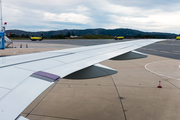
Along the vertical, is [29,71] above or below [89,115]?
above

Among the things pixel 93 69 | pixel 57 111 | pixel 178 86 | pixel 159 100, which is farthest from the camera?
pixel 178 86

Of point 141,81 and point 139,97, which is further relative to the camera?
point 141,81

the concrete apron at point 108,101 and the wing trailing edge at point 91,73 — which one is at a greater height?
the wing trailing edge at point 91,73

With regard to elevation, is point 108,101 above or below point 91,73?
below

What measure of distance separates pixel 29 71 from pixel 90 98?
4435mm

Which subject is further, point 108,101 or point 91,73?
point 108,101

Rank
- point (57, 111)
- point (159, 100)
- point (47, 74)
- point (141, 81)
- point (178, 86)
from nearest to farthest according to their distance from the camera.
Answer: point (47, 74)
point (57, 111)
point (159, 100)
point (178, 86)
point (141, 81)

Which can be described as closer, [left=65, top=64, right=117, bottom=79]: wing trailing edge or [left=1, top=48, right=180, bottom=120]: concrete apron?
[left=65, top=64, right=117, bottom=79]: wing trailing edge

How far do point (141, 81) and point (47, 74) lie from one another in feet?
25.3

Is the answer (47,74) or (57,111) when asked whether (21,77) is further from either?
(57,111)

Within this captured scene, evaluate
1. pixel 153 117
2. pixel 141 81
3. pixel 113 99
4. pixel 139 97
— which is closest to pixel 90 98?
pixel 113 99

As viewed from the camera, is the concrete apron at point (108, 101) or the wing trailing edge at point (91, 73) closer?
the wing trailing edge at point (91, 73)

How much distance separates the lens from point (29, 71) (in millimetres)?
2965

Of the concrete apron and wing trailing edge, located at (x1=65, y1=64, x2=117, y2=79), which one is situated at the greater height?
wing trailing edge, located at (x1=65, y1=64, x2=117, y2=79)
